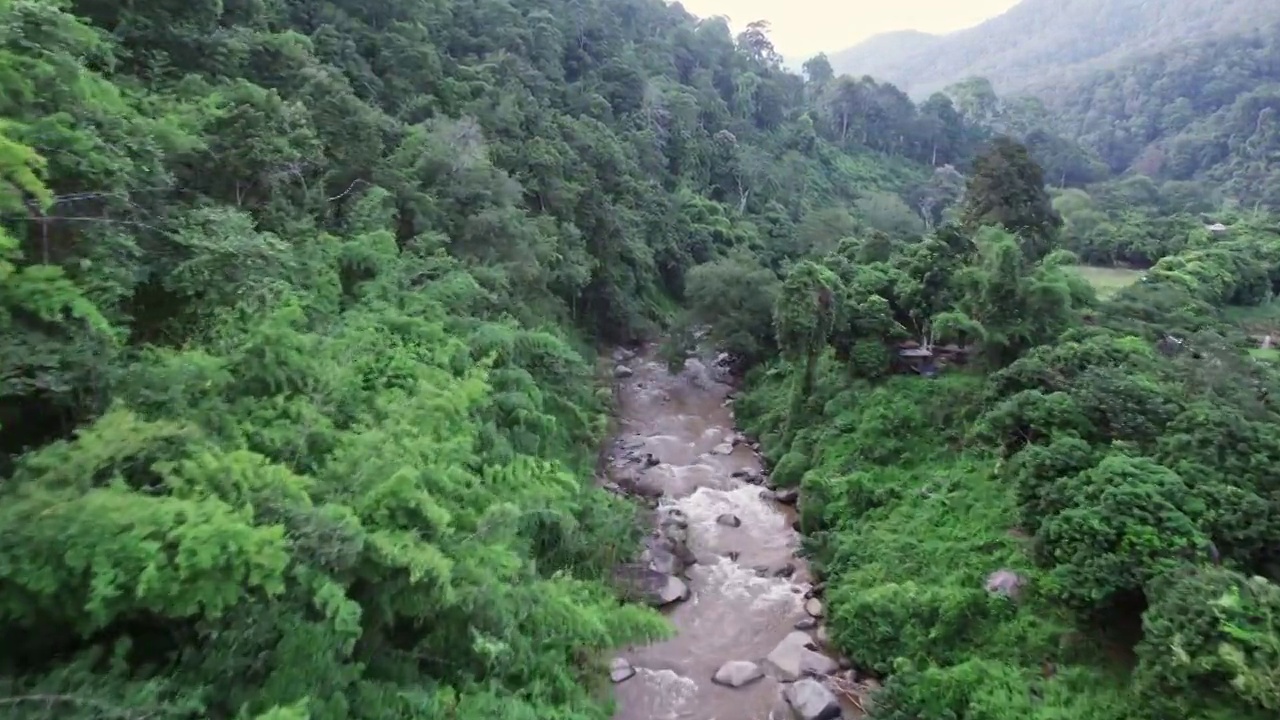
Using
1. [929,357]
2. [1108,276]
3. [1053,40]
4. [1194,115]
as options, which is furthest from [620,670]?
[1053,40]

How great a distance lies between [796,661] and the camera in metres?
13.7

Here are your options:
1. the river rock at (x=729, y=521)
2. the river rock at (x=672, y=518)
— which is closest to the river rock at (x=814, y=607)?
the river rock at (x=729, y=521)

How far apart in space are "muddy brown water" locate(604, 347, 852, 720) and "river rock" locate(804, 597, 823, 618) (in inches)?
6.0

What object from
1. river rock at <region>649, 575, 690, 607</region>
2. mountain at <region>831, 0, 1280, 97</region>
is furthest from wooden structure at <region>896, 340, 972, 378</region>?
mountain at <region>831, 0, 1280, 97</region>

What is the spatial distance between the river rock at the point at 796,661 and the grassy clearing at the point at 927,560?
20.7 inches

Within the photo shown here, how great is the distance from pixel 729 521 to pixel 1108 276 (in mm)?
24952

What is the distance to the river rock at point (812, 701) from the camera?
12.3 metres

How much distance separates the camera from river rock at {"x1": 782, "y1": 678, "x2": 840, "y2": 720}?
1234 centimetres

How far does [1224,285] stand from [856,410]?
15.5 meters

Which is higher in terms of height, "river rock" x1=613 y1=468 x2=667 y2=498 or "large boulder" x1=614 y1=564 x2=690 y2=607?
"large boulder" x1=614 y1=564 x2=690 y2=607

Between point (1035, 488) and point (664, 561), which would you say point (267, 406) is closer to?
point (664, 561)

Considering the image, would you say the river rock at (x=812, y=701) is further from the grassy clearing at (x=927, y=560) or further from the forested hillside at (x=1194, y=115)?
the forested hillside at (x=1194, y=115)

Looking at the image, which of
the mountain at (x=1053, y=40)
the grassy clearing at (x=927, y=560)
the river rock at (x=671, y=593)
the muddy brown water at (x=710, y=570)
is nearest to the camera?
the grassy clearing at (x=927, y=560)

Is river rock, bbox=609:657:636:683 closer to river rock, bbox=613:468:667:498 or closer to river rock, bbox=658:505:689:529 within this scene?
river rock, bbox=658:505:689:529
